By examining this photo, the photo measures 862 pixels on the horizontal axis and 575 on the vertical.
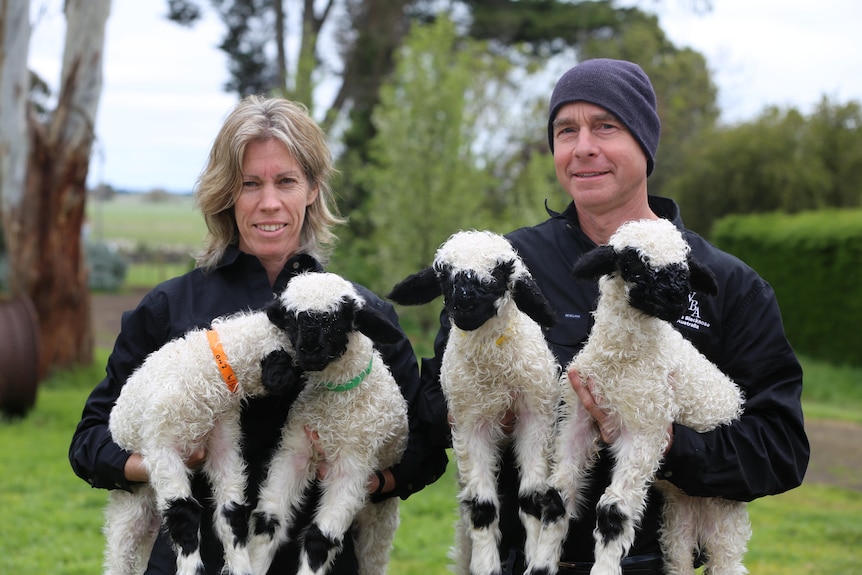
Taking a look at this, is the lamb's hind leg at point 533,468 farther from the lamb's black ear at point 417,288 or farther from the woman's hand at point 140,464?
the woman's hand at point 140,464

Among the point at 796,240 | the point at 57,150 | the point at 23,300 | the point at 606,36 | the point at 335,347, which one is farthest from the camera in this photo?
the point at 606,36

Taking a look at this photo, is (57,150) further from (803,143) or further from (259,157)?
(803,143)

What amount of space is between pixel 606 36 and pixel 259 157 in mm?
28705

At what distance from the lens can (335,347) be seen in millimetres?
3820

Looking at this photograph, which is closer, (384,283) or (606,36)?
(384,283)

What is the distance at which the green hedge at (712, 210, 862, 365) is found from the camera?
18.1 metres

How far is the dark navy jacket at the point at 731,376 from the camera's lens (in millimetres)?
3496

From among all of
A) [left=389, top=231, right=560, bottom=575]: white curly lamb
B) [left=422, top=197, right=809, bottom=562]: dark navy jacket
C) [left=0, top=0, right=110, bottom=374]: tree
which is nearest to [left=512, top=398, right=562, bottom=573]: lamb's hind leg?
[left=389, top=231, right=560, bottom=575]: white curly lamb

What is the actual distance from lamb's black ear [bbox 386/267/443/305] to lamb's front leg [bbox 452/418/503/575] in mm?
546

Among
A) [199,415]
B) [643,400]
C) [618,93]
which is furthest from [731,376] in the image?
[199,415]

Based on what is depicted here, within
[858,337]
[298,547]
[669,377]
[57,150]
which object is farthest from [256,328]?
[858,337]

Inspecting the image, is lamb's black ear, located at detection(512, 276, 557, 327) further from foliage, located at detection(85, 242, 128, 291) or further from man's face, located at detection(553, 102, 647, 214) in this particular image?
foliage, located at detection(85, 242, 128, 291)

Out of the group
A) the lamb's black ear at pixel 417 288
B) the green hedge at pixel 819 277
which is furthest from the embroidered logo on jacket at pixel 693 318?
the green hedge at pixel 819 277

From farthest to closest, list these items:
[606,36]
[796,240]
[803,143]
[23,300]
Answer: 1. [606,36]
2. [803,143]
3. [796,240]
4. [23,300]
